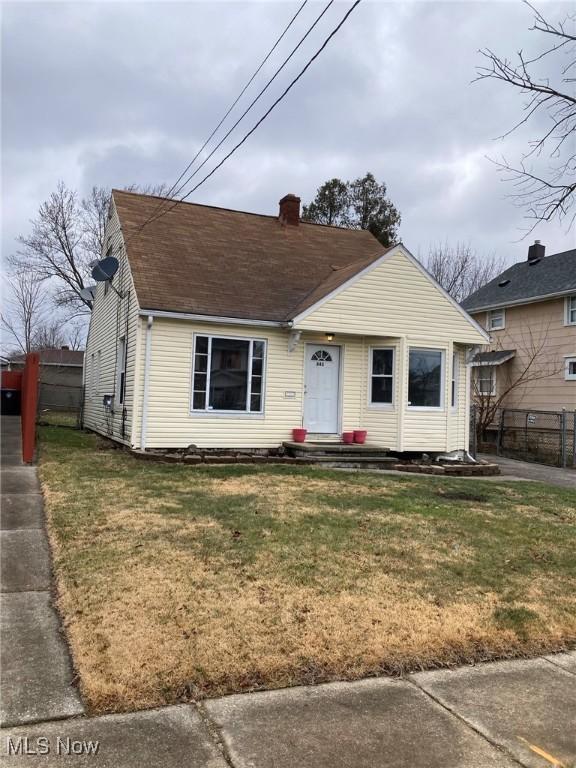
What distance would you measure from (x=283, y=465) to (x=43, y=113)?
25.7 ft

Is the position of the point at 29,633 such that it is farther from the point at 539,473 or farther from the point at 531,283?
the point at 531,283

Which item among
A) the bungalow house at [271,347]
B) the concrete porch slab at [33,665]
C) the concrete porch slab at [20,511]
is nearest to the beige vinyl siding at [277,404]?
the bungalow house at [271,347]

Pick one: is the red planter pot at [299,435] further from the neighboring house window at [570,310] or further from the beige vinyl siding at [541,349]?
the neighboring house window at [570,310]

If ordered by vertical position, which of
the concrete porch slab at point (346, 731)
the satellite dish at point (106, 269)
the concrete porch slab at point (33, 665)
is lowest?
the concrete porch slab at point (346, 731)

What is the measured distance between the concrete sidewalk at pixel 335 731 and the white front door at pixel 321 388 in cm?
1008

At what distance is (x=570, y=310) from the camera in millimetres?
21922

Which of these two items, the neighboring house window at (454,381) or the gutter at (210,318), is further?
the neighboring house window at (454,381)

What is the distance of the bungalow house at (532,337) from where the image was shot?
863 inches

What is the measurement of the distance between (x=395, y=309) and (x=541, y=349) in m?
11.8

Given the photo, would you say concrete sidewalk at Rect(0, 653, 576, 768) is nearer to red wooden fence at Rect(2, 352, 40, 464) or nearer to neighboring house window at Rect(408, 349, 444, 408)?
red wooden fence at Rect(2, 352, 40, 464)

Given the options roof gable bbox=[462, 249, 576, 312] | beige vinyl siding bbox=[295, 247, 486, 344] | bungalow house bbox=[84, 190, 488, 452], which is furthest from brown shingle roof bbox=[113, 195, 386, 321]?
roof gable bbox=[462, 249, 576, 312]

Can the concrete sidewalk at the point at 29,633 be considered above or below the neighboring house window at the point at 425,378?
below

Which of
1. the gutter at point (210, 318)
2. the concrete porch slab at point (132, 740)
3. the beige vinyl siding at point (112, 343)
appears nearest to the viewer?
the concrete porch slab at point (132, 740)

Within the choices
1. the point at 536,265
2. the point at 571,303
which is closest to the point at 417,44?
the point at 571,303
